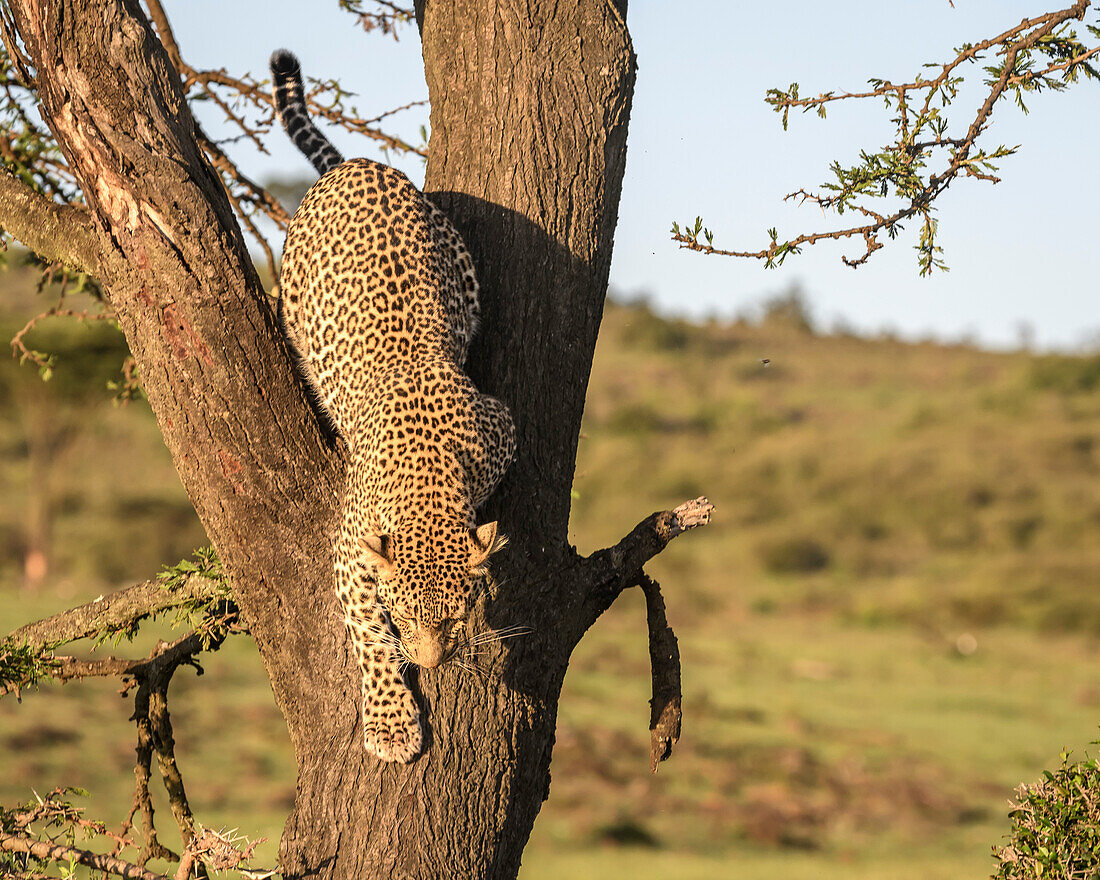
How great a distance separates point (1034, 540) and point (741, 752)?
17.7 m

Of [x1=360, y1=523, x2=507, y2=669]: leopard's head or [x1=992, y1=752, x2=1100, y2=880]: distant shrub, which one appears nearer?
[x1=992, y1=752, x2=1100, y2=880]: distant shrub

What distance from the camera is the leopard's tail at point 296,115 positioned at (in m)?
5.04

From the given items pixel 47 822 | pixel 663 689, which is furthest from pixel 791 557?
pixel 47 822

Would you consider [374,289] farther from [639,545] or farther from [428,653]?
[428,653]

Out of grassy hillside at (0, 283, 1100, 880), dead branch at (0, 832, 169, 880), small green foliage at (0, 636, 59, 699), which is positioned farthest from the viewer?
grassy hillside at (0, 283, 1100, 880)

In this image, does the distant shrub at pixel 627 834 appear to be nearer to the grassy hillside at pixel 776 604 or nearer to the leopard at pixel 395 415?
the grassy hillside at pixel 776 604

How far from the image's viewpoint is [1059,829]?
3.31m

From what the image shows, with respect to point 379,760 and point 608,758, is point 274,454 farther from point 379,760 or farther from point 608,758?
point 608,758

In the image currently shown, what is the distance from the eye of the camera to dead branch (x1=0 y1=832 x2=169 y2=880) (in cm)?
300

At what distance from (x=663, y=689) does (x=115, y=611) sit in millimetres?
2015

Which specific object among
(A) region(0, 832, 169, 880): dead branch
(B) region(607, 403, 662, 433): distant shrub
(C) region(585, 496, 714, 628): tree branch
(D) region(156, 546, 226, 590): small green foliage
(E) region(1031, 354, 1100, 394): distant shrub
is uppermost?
(E) region(1031, 354, 1100, 394): distant shrub

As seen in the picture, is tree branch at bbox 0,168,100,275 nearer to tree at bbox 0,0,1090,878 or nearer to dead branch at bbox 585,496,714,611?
tree at bbox 0,0,1090,878

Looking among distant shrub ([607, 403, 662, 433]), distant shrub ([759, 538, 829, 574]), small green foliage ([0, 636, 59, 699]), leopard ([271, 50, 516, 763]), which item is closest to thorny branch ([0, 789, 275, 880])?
small green foliage ([0, 636, 59, 699])

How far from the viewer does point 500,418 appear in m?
3.77
